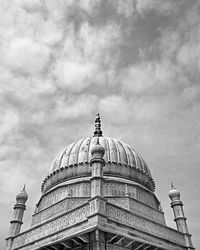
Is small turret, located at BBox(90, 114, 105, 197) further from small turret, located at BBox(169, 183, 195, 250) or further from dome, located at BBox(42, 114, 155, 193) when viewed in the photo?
small turret, located at BBox(169, 183, 195, 250)

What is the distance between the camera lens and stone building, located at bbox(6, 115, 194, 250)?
10.5 m

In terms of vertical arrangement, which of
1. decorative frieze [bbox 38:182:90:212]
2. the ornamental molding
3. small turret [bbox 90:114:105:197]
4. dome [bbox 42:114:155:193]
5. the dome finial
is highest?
the dome finial

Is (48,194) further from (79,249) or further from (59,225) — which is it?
(79,249)

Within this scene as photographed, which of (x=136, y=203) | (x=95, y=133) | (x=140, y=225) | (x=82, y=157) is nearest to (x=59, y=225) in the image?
(x=140, y=225)

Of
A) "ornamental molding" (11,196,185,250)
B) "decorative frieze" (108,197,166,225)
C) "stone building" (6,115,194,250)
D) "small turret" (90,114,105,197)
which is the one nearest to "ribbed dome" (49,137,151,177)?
"stone building" (6,115,194,250)

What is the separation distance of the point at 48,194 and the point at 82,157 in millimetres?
3036

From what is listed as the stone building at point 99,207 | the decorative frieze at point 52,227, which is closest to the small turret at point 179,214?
the stone building at point 99,207

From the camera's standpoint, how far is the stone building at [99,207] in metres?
10.5

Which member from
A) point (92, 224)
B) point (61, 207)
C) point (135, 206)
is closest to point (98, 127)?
point (135, 206)

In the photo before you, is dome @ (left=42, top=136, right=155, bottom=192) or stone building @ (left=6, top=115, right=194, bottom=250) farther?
dome @ (left=42, top=136, right=155, bottom=192)

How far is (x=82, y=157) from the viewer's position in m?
17.1

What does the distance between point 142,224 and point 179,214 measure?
4.14 m

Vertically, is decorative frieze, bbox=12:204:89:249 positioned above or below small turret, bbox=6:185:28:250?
below

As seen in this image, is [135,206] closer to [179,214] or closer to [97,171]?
[179,214]
